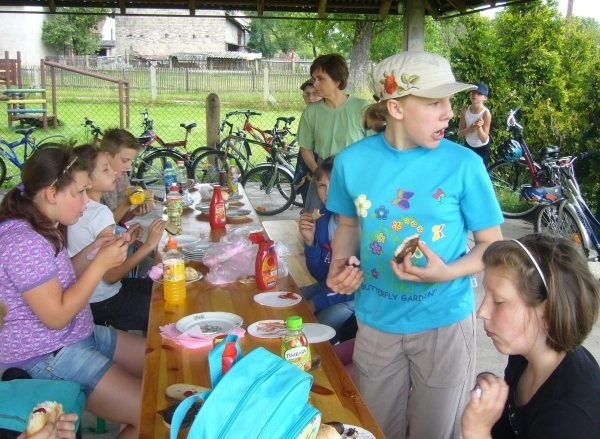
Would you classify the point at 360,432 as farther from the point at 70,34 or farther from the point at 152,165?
the point at 70,34

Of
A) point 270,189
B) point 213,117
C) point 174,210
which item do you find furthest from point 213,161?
point 174,210

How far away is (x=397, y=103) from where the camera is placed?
6.23ft

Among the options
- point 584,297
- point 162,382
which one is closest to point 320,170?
point 162,382

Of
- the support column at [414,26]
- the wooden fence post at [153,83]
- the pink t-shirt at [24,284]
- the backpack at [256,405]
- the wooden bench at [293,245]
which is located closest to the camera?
the backpack at [256,405]

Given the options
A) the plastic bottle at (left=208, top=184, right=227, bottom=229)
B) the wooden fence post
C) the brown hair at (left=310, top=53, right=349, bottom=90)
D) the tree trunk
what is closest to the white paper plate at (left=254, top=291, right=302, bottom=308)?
the plastic bottle at (left=208, top=184, right=227, bottom=229)

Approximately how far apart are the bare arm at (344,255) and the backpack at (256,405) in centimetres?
85

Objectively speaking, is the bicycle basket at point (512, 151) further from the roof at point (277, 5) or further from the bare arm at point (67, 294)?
the bare arm at point (67, 294)

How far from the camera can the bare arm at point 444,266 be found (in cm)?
180

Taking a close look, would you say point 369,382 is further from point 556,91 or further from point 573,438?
point 556,91

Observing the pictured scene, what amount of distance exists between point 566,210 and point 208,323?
478 cm

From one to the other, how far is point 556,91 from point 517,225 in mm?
2509

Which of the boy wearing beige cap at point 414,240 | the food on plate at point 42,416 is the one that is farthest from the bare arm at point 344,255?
the food on plate at point 42,416

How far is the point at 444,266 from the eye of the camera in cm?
184

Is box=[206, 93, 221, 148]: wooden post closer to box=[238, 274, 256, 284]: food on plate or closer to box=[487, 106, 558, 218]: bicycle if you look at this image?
Result: box=[487, 106, 558, 218]: bicycle
